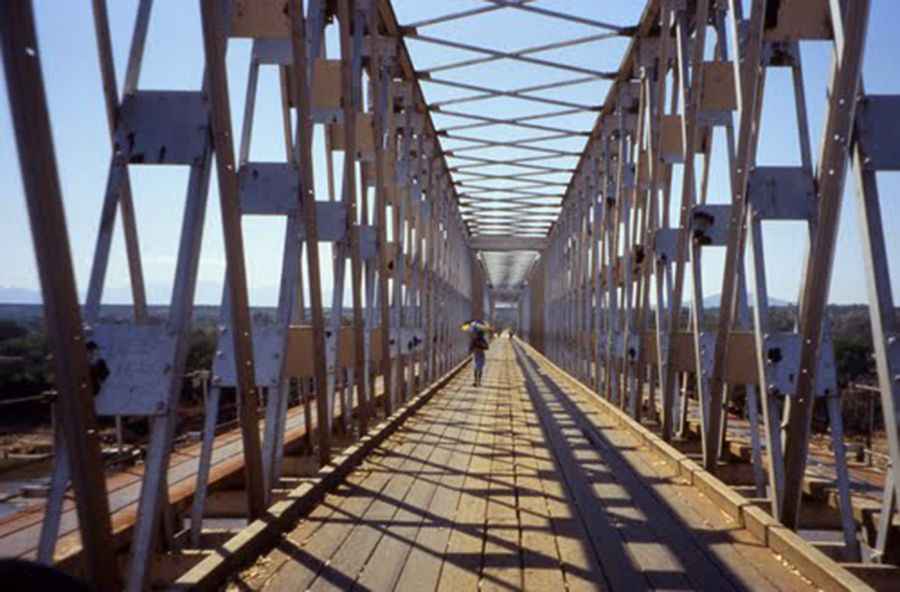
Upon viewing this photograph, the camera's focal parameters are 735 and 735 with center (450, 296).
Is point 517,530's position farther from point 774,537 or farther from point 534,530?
point 774,537

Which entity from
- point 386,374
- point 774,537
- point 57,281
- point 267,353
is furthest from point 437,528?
point 386,374

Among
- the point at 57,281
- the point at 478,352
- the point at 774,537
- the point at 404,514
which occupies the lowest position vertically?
the point at 404,514

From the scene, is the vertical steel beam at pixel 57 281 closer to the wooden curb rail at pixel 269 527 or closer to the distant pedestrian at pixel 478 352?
the wooden curb rail at pixel 269 527

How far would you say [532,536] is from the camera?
170 inches

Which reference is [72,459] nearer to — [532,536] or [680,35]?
[532,536]

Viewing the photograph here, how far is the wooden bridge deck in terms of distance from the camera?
3.60 m

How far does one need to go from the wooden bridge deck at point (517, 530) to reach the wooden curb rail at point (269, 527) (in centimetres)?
7

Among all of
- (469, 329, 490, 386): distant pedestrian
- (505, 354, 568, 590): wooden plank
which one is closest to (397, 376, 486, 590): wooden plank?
(505, 354, 568, 590): wooden plank

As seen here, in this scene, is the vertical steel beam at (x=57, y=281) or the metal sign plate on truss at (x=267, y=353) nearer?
the vertical steel beam at (x=57, y=281)

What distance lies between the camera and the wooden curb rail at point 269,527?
325cm

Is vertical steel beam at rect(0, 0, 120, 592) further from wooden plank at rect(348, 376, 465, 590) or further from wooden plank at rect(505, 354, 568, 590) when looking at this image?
wooden plank at rect(505, 354, 568, 590)

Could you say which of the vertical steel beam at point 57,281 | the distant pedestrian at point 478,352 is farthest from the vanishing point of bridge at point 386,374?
Answer: the distant pedestrian at point 478,352

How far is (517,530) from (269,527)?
1470 mm

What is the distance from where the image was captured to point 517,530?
14.6ft
